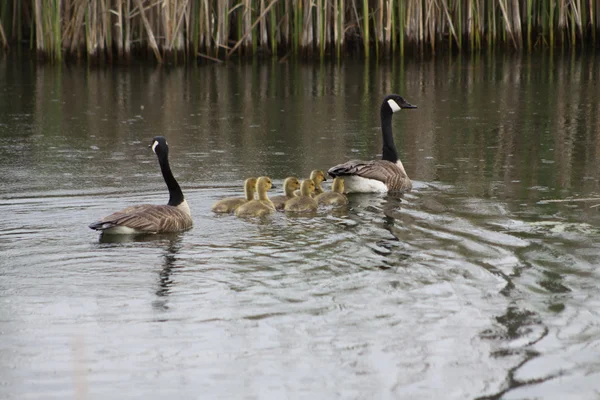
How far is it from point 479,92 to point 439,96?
89 centimetres

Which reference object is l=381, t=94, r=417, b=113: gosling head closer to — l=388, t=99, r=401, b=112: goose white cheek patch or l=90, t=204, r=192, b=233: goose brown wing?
l=388, t=99, r=401, b=112: goose white cheek patch

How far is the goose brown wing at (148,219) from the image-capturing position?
8.95 metres

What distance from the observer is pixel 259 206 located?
9.97 meters

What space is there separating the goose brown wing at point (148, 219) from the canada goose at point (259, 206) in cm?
65

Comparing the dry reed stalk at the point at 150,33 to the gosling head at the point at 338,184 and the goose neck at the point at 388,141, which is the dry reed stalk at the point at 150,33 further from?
the gosling head at the point at 338,184

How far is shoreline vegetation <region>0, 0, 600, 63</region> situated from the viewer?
74.6 feet

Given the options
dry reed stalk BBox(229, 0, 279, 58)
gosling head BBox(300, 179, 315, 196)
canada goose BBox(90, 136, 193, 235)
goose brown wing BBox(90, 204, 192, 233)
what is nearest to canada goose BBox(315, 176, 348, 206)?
gosling head BBox(300, 179, 315, 196)

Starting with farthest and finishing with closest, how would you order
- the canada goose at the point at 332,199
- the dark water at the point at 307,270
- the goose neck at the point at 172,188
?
the canada goose at the point at 332,199, the goose neck at the point at 172,188, the dark water at the point at 307,270

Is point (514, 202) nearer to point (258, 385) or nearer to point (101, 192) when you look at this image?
point (101, 192)

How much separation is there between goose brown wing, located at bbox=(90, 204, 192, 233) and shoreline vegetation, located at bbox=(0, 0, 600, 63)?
42.4ft

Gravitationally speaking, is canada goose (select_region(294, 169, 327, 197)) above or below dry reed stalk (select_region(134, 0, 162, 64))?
below

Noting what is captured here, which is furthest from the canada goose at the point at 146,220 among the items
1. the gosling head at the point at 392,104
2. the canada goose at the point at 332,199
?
the gosling head at the point at 392,104

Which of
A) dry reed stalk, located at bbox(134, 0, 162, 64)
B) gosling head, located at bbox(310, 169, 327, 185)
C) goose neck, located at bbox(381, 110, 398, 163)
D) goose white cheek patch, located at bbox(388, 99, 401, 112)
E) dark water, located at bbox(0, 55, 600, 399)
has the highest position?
dry reed stalk, located at bbox(134, 0, 162, 64)

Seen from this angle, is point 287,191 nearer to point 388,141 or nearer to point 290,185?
point 290,185
